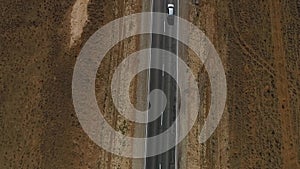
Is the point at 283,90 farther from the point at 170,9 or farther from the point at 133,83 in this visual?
the point at 133,83

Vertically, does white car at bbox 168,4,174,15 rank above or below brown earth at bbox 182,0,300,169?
above

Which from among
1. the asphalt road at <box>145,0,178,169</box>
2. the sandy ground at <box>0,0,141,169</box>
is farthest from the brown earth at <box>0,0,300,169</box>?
the asphalt road at <box>145,0,178,169</box>

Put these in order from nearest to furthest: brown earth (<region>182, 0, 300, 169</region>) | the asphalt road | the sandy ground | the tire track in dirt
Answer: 1. the sandy ground
2. the asphalt road
3. the tire track in dirt
4. brown earth (<region>182, 0, 300, 169</region>)

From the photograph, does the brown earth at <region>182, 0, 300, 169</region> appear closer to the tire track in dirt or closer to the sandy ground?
the tire track in dirt

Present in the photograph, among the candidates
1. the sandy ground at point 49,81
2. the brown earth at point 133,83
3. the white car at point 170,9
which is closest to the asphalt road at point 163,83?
the white car at point 170,9

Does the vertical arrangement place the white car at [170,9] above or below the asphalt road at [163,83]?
above

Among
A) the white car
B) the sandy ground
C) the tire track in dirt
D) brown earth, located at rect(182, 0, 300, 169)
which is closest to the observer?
the sandy ground

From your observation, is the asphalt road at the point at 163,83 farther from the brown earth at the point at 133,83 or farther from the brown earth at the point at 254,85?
the brown earth at the point at 254,85
